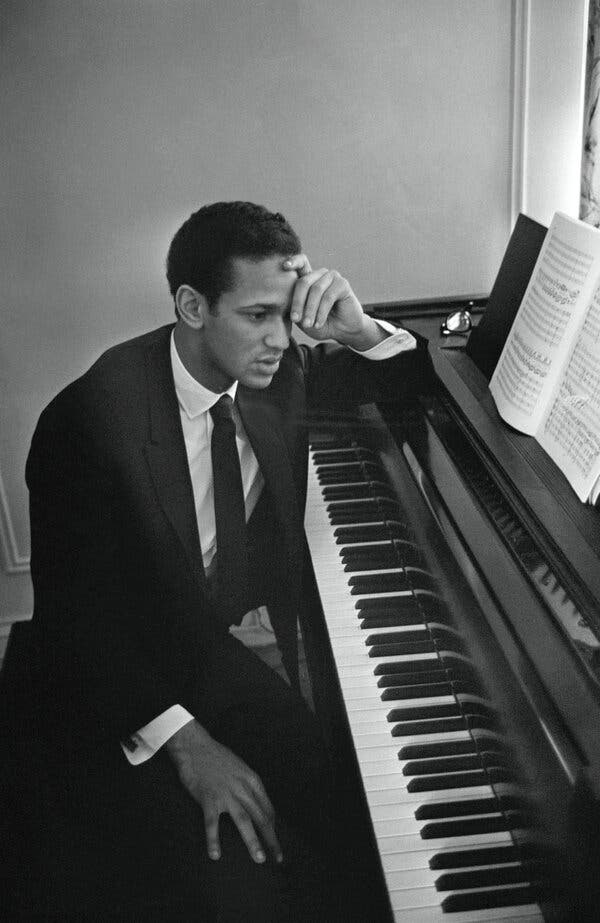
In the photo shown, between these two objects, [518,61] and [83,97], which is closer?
[83,97]

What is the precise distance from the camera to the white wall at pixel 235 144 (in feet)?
4.84

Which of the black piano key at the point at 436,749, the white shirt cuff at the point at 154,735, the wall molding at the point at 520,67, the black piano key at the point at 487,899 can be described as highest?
the wall molding at the point at 520,67

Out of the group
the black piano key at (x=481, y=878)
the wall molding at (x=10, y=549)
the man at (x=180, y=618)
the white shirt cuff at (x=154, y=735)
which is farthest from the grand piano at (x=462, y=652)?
the wall molding at (x=10, y=549)

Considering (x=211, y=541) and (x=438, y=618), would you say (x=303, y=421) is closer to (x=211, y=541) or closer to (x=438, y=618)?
(x=211, y=541)

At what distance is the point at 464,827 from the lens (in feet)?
3.22

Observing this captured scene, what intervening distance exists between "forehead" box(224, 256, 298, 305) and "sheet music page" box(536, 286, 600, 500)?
1.45 ft

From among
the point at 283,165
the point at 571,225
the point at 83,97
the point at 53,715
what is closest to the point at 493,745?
the point at 53,715

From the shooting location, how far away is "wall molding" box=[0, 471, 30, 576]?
194cm

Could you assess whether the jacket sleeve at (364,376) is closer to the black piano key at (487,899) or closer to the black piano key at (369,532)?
the black piano key at (369,532)

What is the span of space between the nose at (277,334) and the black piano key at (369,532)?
0.36 meters

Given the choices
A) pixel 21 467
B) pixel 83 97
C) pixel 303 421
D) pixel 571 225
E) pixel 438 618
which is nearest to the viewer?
pixel 438 618

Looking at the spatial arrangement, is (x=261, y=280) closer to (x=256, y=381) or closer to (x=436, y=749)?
(x=256, y=381)

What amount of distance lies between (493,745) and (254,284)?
703mm

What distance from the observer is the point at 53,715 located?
1.29 metres
